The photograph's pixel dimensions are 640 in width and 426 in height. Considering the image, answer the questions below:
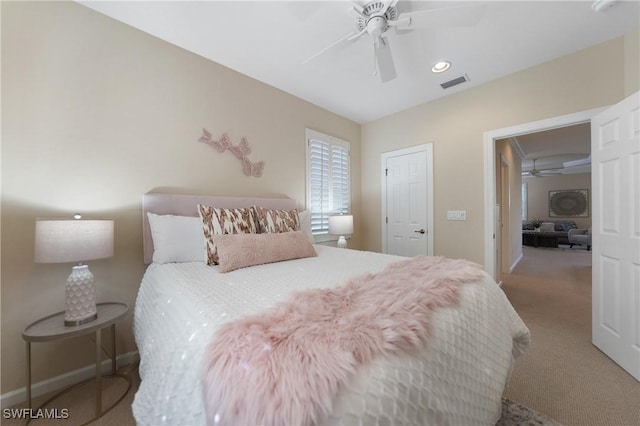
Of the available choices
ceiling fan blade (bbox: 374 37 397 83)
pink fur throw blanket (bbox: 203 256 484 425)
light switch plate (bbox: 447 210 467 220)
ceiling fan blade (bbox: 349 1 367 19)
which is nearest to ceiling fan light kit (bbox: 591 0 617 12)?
ceiling fan blade (bbox: 374 37 397 83)

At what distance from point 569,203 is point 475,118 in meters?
8.85

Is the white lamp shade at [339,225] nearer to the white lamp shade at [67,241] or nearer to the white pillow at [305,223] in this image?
the white pillow at [305,223]

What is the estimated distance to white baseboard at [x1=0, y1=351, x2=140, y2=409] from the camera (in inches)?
60.6

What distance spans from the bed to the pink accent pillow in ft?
0.27

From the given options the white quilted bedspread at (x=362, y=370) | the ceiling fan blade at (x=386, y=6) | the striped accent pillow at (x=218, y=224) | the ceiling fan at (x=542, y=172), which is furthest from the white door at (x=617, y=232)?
the ceiling fan at (x=542, y=172)

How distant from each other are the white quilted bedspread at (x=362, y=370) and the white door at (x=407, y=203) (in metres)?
2.05

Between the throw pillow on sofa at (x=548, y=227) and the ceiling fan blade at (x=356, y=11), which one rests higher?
the ceiling fan blade at (x=356, y=11)

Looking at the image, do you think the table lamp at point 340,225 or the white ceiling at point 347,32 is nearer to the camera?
the white ceiling at point 347,32

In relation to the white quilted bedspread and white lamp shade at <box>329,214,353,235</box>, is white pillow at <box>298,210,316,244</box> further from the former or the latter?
the white quilted bedspread

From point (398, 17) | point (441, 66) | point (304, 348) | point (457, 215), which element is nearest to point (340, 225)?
point (457, 215)

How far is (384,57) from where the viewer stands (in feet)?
6.52

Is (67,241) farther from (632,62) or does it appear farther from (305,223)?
(632,62)

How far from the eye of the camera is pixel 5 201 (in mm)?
1530

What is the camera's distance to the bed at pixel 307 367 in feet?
2.03
